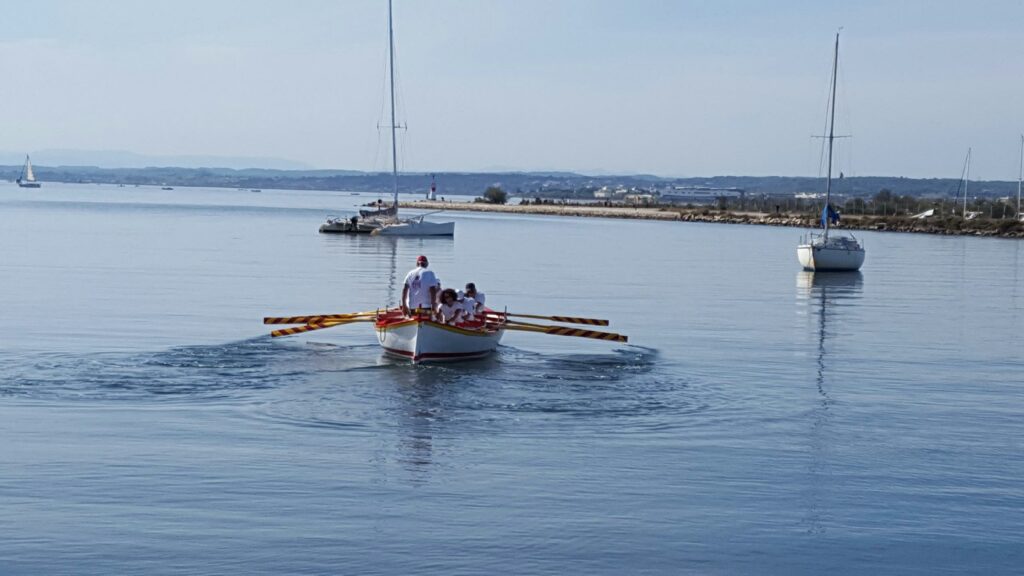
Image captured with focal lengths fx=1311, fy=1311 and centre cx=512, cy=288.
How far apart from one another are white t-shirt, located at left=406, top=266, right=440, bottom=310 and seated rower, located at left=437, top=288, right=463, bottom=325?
26 centimetres

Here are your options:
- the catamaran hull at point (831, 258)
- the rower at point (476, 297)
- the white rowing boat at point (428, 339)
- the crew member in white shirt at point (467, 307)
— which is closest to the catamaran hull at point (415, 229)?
the catamaran hull at point (831, 258)

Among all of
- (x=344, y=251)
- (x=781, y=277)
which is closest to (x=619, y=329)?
(x=781, y=277)

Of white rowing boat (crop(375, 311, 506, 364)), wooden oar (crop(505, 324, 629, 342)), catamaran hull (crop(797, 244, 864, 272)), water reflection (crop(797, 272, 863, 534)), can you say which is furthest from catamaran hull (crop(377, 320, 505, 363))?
catamaran hull (crop(797, 244, 864, 272))

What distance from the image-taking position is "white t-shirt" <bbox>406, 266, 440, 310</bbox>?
26562 millimetres

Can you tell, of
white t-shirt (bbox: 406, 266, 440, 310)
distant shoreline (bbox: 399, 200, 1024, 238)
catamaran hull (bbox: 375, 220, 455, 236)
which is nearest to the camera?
white t-shirt (bbox: 406, 266, 440, 310)

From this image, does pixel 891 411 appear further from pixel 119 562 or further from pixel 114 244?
pixel 114 244

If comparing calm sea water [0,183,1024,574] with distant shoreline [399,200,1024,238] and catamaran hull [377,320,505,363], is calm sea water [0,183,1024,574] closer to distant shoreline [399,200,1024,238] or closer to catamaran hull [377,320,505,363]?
catamaran hull [377,320,505,363]

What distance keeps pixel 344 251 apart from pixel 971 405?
50.7 meters

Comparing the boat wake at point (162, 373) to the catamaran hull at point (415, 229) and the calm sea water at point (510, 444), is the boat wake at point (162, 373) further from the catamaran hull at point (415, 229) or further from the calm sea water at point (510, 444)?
the catamaran hull at point (415, 229)

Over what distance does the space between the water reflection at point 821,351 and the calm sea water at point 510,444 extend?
8 centimetres

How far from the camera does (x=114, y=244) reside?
70.0 metres

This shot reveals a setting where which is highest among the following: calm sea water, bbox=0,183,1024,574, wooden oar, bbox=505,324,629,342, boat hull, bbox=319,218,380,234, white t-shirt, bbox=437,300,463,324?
white t-shirt, bbox=437,300,463,324

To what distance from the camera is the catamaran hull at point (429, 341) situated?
2567 cm

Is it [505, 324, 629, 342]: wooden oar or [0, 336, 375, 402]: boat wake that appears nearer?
[0, 336, 375, 402]: boat wake
